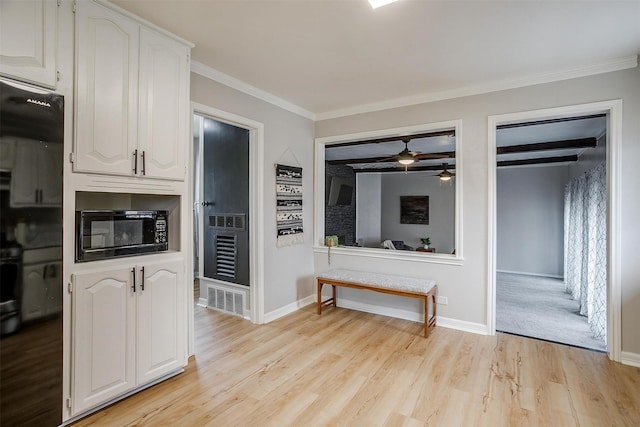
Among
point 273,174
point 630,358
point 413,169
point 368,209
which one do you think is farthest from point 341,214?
point 630,358

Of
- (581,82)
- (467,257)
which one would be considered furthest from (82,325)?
(581,82)

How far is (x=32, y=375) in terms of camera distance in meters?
1.73

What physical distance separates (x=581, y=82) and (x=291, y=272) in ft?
11.9

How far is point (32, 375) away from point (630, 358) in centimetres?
A: 442

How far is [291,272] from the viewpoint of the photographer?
416 centimetres

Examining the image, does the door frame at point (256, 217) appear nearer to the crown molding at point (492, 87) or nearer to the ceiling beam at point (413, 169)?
the crown molding at point (492, 87)

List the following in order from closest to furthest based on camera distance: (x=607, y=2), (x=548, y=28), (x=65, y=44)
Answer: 1. (x=65, y=44)
2. (x=607, y=2)
3. (x=548, y=28)

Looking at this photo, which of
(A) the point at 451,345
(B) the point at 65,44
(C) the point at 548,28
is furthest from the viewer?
(A) the point at 451,345

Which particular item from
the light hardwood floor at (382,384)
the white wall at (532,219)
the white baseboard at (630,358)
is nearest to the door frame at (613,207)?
the white baseboard at (630,358)

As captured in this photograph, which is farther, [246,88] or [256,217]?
[256,217]

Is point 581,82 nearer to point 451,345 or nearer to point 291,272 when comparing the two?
point 451,345

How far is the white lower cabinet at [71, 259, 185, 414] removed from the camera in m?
1.96

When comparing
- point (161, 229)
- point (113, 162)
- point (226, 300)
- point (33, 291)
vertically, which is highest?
point (113, 162)

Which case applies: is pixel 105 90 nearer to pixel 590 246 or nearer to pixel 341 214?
Result: pixel 590 246
